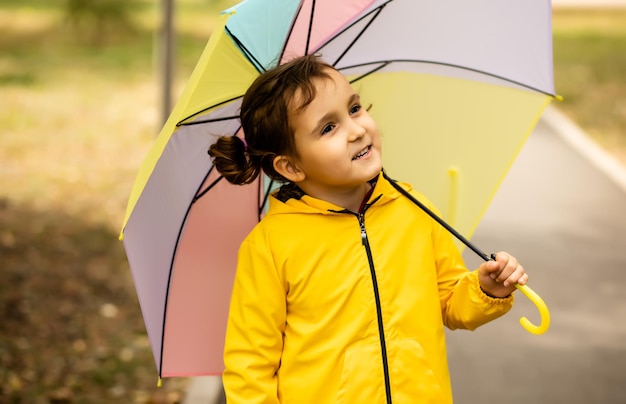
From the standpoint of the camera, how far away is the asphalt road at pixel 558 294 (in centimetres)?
527

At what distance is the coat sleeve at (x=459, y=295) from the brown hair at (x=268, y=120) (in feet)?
1.65

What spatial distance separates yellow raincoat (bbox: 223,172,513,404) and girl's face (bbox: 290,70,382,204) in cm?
13

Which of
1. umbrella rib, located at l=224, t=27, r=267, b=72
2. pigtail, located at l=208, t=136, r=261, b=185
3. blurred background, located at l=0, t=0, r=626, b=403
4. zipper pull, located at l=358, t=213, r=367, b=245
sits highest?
umbrella rib, located at l=224, t=27, r=267, b=72

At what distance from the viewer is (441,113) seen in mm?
3496

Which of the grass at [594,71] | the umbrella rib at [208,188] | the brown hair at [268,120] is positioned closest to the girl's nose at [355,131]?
the brown hair at [268,120]

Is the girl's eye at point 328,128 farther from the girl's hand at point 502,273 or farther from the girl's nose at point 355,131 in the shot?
the girl's hand at point 502,273

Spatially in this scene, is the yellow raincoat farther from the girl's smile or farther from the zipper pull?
the girl's smile

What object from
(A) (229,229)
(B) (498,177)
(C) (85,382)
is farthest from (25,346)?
(B) (498,177)

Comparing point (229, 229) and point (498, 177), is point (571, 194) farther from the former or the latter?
point (229, 229)

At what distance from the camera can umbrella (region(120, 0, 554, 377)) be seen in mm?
2711

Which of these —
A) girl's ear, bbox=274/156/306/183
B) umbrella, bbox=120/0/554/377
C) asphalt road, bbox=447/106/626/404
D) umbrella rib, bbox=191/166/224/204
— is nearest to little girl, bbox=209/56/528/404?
girl's ear, bbox=274/156/306/183

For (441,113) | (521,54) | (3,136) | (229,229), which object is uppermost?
(521,54)

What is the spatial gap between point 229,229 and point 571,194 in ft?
21.1

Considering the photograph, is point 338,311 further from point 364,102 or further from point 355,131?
point 364,102
